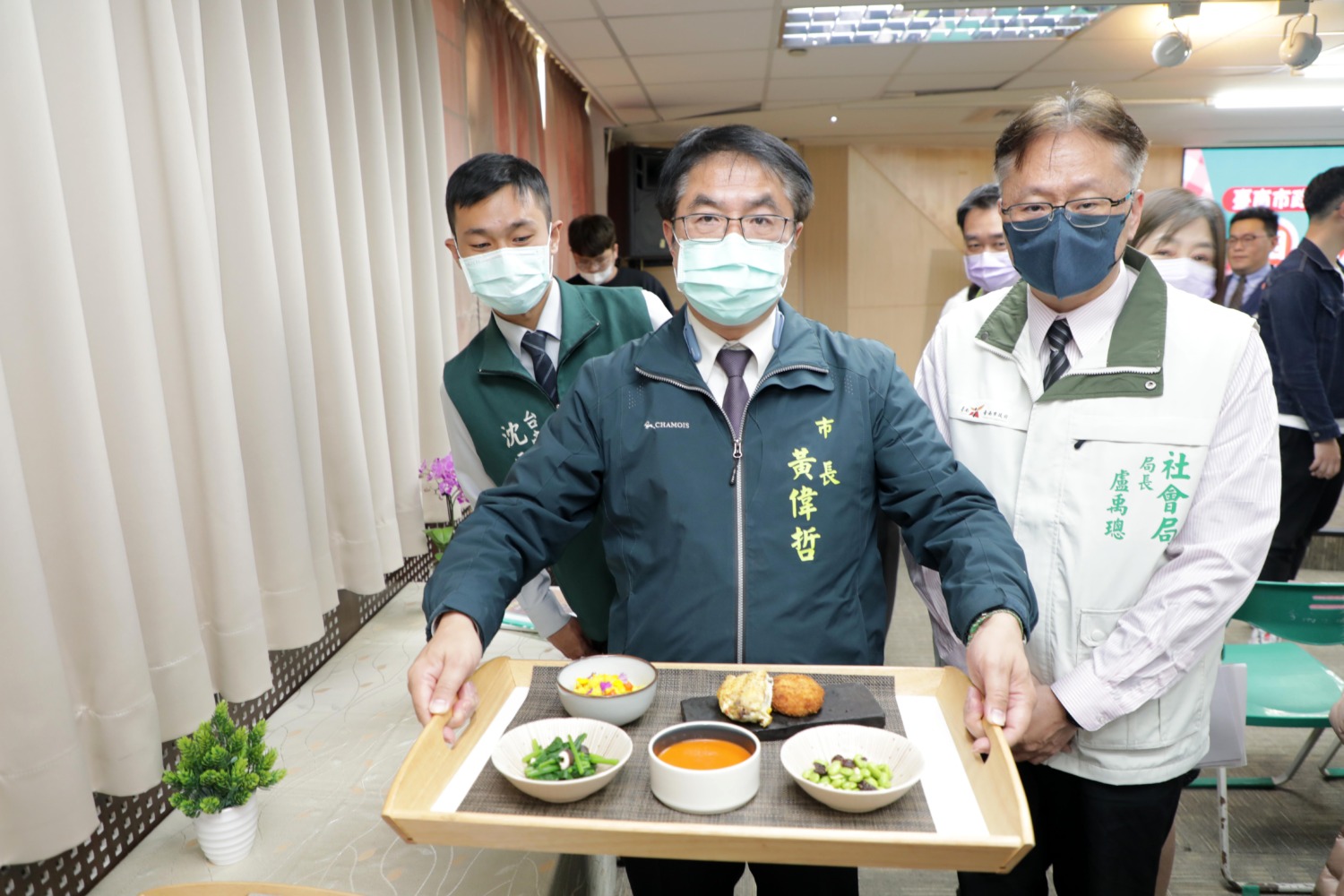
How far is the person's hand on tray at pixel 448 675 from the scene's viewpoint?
97cm

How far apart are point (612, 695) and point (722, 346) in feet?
1.75

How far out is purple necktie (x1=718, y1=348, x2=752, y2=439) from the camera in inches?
48.1

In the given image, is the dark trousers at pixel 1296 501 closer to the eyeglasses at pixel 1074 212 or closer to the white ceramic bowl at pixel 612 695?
the eyeglasses at pixel 1074 212

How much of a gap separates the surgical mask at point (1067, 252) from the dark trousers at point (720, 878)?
91cm

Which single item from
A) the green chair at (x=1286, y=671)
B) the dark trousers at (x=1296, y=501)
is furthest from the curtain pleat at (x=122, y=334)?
the dark trousers at (x=1296, y=501)

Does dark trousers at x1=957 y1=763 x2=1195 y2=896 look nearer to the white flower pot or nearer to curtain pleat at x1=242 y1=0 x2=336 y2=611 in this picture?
A: the white flower pot

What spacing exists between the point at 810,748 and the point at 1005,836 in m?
0.23

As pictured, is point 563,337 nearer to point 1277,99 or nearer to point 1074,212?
point 1074,212

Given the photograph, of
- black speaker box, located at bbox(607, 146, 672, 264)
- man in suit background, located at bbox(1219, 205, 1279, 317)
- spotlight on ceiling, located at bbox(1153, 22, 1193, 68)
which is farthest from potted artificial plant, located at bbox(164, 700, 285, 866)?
black speaker box, located at bbox(607, 146, 672, 264)

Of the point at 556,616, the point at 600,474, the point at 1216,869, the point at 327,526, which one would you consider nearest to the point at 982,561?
the point at 600,474

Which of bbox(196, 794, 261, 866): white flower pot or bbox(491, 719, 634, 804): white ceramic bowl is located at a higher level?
bbox(491, 719, 634, 804): white ceramic bowl

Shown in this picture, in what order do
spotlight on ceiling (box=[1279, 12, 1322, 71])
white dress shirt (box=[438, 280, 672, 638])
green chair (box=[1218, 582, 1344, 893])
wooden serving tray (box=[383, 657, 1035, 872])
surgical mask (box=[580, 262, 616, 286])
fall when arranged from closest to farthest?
wooden serving tray (box=[383, 657, 1035, 872]), white dress shirt (box=[438, 280, 672, 638]), green chair (box=[1218, 582, 1344, 893]), spotlight on ceiling (box=[1279, 12, 1322, 71]), surgical mask (box=[580, 262, 616, 286])

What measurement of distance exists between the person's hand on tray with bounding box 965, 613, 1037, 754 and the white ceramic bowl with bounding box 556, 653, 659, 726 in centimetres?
37

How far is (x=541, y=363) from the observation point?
5.77 feet
